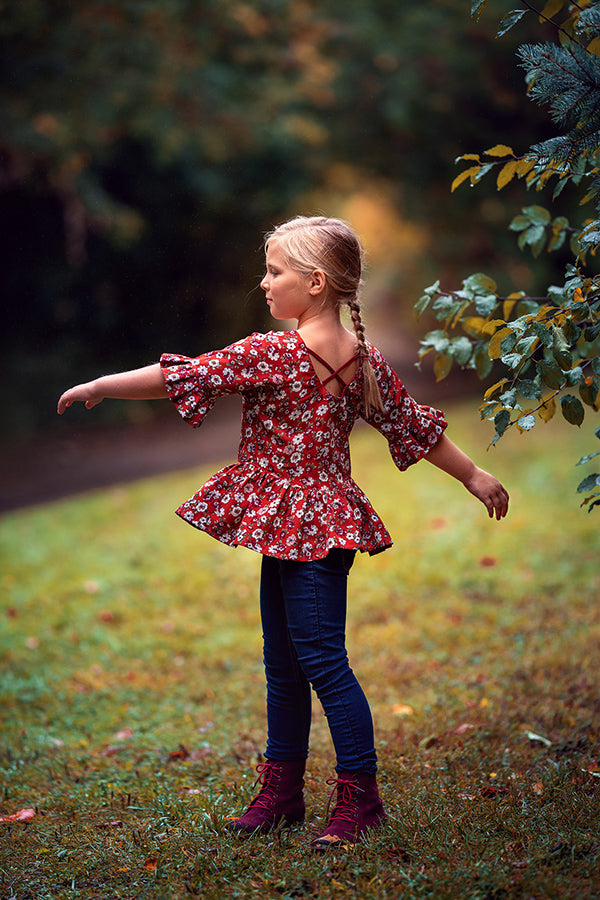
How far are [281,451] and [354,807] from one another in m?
1.01

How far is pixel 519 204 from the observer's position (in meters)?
13.1

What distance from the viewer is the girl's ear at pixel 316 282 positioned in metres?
2.58

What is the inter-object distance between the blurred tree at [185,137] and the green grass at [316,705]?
463 cm

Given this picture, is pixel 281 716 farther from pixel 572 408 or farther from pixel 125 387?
pixel 572 408

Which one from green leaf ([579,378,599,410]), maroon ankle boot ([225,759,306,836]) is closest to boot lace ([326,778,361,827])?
maroon ankle boot ([225,759,306,836])

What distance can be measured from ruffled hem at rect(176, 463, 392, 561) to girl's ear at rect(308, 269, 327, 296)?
21.2 inches

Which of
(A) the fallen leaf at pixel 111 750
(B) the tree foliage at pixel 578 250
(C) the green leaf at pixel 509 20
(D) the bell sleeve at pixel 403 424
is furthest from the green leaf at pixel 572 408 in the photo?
(A) the fallen leaf at pixel 111 750

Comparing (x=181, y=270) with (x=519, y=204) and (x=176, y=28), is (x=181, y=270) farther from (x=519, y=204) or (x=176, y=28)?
(x=519, y=204)

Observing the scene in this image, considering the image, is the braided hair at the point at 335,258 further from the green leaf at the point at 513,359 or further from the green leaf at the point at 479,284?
the green leaf at the point at 479,284

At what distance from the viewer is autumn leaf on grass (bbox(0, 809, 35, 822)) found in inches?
114

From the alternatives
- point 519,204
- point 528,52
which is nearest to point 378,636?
point 528,52

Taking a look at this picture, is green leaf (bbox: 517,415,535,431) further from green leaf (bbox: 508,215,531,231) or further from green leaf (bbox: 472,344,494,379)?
green leaf (bbox: 508,215,531,231)

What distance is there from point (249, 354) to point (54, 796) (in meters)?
1.73

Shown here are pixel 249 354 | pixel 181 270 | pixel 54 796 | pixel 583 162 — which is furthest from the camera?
pixel 181 270
